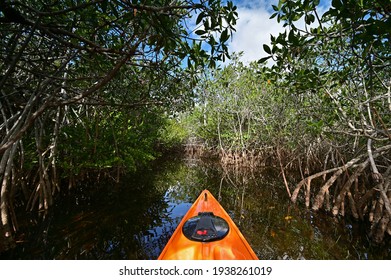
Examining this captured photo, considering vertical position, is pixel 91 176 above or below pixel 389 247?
above

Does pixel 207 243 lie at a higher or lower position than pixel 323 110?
lower

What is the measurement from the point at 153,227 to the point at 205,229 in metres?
2.35

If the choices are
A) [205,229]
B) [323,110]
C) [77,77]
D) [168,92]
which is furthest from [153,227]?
[323,110]

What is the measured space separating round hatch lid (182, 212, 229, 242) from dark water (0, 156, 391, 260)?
1.15 meters

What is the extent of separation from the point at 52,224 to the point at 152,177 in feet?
18.3

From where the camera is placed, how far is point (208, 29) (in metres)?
2.15

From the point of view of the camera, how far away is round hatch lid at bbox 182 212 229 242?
2.59 meters

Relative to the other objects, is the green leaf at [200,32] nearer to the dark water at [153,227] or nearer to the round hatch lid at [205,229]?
the round hatch lid at [205,229]

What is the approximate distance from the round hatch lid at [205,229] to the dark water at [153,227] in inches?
45.4

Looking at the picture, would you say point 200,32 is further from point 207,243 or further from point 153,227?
point 153,227

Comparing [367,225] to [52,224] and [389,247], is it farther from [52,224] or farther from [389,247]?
[52,224]

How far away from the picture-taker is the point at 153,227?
4.65 meters

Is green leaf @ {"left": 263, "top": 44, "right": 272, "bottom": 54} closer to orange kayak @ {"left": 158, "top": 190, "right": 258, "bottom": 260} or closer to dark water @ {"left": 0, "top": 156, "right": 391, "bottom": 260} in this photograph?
orange kayak @ {"left": 158, "top": 190, "right": 258, "bottom": 260}
